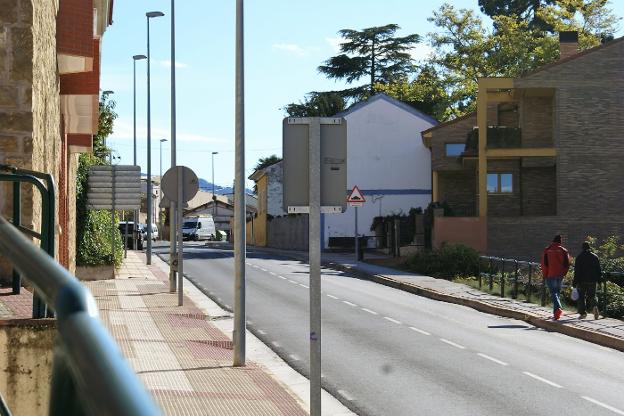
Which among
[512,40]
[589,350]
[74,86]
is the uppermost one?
[512,40]

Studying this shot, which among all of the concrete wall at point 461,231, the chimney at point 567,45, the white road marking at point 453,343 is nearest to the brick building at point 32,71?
the white road marking at point 453,343

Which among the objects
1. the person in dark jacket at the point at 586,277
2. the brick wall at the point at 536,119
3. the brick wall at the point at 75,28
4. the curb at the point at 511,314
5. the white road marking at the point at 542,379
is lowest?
the curb at the point at 511,314

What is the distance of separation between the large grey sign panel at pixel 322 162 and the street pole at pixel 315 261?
58 millimetres

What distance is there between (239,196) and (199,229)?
259 ft

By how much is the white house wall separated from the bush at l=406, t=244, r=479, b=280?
2022 centimetres

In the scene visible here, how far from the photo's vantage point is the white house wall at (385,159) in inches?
2282

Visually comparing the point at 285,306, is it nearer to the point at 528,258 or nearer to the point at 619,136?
the point at 528,258

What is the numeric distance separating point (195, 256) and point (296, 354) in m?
31.3

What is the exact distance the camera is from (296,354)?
15.8 meters

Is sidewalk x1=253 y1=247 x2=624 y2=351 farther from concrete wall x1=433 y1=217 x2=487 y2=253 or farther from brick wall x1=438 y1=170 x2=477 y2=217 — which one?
brick wall x1=438 y1=170 x2=477 y2=217

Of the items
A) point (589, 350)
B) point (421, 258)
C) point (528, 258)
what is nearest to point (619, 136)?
point (528, 258)

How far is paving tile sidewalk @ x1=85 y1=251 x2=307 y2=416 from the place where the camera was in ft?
34.0

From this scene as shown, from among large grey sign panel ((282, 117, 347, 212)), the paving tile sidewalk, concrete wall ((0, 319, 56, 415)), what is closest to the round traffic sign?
the paving tile sidewalk

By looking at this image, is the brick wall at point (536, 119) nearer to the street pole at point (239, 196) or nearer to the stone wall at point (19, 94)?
the street pole at point (239, 196)
